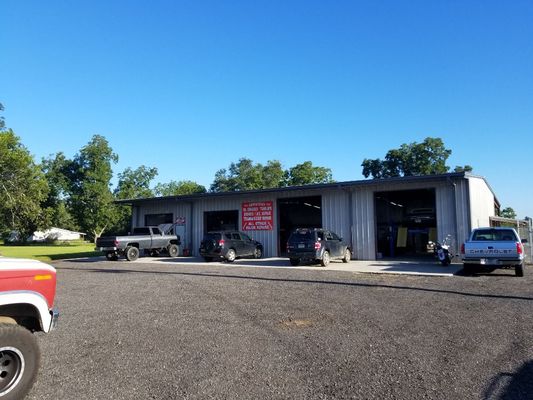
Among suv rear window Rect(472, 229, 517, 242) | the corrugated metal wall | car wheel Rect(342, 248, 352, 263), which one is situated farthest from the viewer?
car wheel Rect(342, 248, 352, 263)

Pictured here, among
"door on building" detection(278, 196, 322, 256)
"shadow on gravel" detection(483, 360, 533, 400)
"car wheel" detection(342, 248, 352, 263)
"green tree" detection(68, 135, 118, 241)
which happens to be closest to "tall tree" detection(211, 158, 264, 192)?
"green tree" detection(68, 135, 118, 241)

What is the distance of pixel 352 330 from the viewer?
7082 mm

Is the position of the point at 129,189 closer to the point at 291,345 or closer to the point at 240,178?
the point at 240,178

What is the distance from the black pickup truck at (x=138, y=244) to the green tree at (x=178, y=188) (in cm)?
5279

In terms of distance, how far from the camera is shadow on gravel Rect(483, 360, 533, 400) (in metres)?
4.32

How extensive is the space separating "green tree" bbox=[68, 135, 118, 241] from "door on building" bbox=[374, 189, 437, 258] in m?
43.7

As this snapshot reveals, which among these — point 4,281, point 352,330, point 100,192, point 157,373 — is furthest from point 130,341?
point 100,192

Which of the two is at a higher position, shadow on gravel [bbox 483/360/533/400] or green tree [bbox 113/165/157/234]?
green tree [bbox 113/165/157/234]

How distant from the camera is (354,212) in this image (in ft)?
77.0

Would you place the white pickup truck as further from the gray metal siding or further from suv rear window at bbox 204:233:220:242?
suv rear window at bbox 204:233:220:242

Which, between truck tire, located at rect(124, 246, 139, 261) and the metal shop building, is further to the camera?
truck tire, located at rect(124, 246, 139, 261)

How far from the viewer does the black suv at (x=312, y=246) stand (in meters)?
19.8

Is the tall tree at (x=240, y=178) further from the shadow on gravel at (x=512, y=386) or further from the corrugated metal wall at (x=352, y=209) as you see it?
the shadow on gravel at (x=512, y=386)

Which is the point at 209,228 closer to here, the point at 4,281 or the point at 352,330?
the point at 352,330
